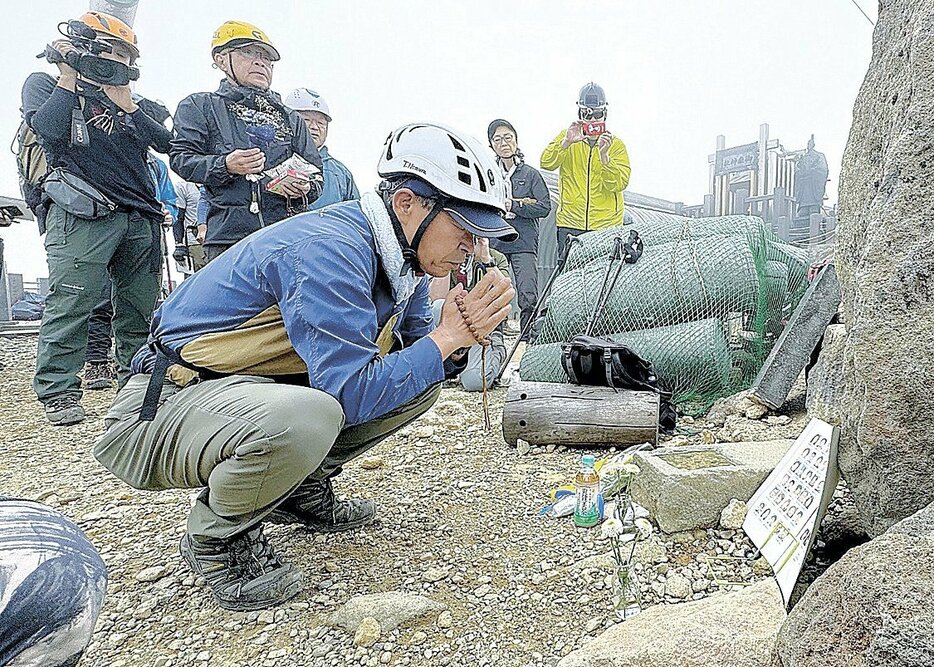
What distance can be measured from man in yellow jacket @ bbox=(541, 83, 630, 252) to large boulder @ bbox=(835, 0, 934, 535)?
5359 mm

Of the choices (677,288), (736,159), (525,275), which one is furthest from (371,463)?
(736,159)

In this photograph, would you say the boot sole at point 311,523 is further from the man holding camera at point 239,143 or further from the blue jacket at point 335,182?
the blue jacket at point 335,182

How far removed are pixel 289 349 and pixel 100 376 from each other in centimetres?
439

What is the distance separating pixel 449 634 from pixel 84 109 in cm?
409

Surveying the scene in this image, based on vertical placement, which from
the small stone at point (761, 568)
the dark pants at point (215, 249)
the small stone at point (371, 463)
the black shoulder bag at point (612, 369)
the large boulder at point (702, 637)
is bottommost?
the small stone at point (371, 463)

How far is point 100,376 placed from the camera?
5984mm

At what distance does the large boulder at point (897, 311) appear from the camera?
1.16 meters

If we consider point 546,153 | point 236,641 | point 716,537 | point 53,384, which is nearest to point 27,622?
point 236,641

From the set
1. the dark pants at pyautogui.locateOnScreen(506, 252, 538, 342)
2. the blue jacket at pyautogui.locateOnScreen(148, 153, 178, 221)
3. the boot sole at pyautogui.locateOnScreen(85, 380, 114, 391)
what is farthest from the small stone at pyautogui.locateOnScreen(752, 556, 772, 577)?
the blue jacket at pyautogui.locateOnScreen(148, 153, 178, 221)

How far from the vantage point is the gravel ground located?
2.11 metres

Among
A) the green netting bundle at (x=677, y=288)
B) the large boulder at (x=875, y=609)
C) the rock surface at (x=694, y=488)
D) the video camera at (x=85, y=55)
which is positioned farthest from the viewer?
the green netting bundle at (x=677, y=288)

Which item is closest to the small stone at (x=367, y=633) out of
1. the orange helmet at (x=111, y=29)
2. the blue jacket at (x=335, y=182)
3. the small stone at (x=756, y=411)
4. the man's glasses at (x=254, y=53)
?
the small stone at (x=756, y=411)

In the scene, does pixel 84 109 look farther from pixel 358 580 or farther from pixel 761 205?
pixel 761 205

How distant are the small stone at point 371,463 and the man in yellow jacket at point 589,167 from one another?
133 inches
